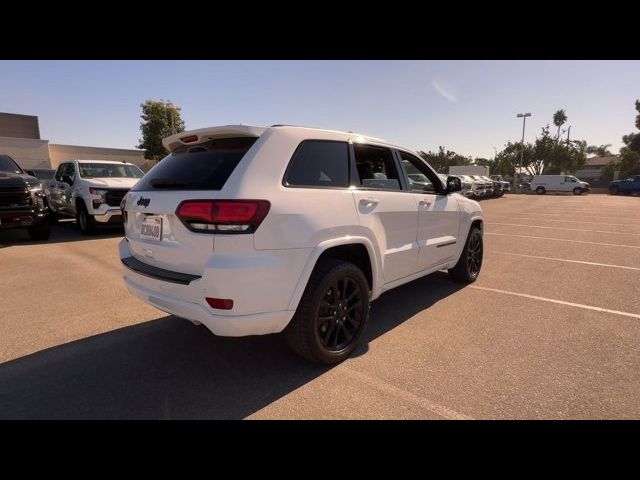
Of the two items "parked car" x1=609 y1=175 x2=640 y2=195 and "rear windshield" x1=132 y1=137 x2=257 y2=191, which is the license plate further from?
"parked car" x1=609 y1=175 x2=640 y2=195

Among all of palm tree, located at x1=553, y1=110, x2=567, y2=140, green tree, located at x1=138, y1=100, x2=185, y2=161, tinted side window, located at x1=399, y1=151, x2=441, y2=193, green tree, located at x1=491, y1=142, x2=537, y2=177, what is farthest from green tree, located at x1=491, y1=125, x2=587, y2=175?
tinted side window, located at x1=399, y1=151, x2=441, y2=193

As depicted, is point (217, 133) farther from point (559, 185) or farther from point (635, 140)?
point (635, 140)

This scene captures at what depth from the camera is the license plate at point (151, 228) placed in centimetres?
271

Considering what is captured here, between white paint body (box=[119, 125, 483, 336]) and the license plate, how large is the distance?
0.17 ft

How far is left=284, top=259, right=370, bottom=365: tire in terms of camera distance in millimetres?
2693

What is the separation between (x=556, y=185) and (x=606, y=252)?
3353 cm

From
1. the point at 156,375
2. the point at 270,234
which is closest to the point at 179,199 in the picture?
the point at 270,234

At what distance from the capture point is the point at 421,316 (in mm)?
3996

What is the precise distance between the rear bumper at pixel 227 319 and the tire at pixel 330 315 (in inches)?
7.4

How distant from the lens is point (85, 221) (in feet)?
29.3

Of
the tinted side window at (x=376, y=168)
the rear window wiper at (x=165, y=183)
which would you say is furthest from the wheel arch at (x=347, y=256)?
the rear window wiper at (x=165, y=183)
